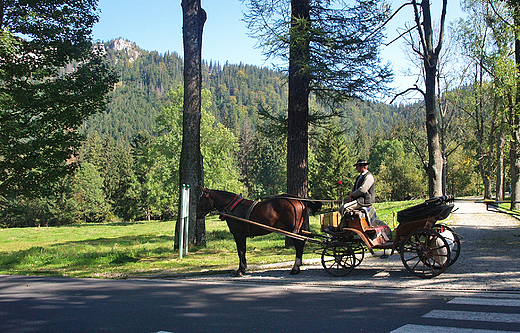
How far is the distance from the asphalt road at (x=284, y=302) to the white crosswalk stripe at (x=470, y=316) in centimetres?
1

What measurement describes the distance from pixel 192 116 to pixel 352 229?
27.3 feet

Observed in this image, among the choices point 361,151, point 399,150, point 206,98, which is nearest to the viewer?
point 206,98

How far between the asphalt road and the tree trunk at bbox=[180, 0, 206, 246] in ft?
16.0

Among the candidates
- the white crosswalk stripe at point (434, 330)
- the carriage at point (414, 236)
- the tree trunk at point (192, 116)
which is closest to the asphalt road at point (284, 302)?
the white crosswalk stripe at point (434, 330)

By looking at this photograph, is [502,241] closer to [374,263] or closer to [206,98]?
[374,263]

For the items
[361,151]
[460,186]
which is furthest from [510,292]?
[361,151]

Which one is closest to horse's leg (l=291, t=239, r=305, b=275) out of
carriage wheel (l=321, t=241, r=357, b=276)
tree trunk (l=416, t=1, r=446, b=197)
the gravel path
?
the gravel path

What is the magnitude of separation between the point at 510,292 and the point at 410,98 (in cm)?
935

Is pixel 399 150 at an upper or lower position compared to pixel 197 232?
upper

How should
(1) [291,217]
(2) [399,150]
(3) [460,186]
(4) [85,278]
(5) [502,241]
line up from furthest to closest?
(2) [399,150]
(3) [460,186]
(5) [502,241]
(4) [85,278]
(1) [291,217]

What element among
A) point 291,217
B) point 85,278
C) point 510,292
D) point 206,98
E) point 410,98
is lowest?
point 85,278

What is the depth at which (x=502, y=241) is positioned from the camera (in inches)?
506

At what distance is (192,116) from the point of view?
48.4ft

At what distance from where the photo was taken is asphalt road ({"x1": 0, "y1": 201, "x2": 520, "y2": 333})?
5242mm
